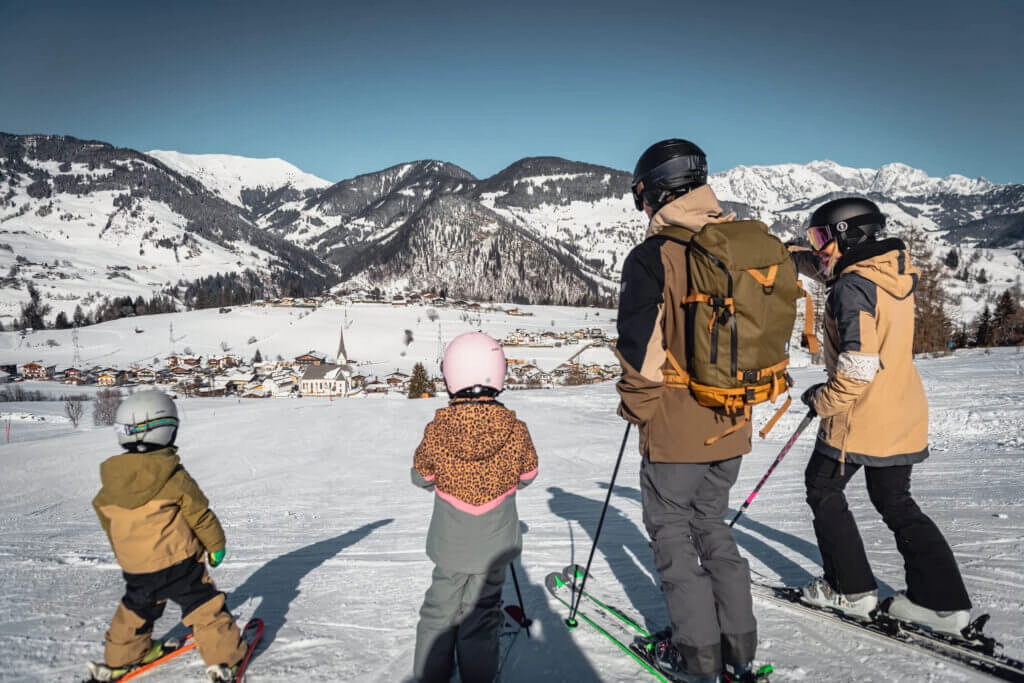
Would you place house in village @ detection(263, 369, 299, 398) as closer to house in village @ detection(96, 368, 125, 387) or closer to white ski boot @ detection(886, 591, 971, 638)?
house in village @ detection(96, 368, 125, 387)

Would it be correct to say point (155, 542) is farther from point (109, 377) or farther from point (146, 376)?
point (109, 377)

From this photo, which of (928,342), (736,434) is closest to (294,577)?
(736,434)

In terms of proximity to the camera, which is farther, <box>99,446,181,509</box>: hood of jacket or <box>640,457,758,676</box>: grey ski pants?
<box>99,446,181,509</box>: hood of jacket

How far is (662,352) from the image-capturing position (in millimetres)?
2299

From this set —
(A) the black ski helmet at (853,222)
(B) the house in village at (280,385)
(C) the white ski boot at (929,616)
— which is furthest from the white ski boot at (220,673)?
(B) the house in village at (280,385)

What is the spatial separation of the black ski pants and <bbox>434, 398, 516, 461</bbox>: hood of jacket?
1.84 metres

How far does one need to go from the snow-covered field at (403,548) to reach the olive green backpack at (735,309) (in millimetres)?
1553

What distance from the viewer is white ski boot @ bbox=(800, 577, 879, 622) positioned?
2990 millimetres

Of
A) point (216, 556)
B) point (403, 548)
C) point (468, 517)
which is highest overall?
point (468, 517)

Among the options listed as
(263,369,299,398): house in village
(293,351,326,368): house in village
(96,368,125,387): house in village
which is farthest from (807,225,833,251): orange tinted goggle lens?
(96,368,125,387): house in village

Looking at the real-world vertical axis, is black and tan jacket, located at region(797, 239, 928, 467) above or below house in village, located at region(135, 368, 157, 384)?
above

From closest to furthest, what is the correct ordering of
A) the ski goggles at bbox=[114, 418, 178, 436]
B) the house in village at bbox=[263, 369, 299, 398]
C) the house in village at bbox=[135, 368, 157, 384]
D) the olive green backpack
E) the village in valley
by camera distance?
1. the olive green backpack
2. the ski goggles at bbox=[114, 418, 178, 436]
3. the village in valley
4. the house in village at bbox=[263, 369, 299, 398]
5. the house in village at bbox=[135, 368, 157, 384]

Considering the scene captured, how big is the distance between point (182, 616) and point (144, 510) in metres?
0.62

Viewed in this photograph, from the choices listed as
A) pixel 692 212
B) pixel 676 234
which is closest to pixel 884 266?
pixel 692 212
